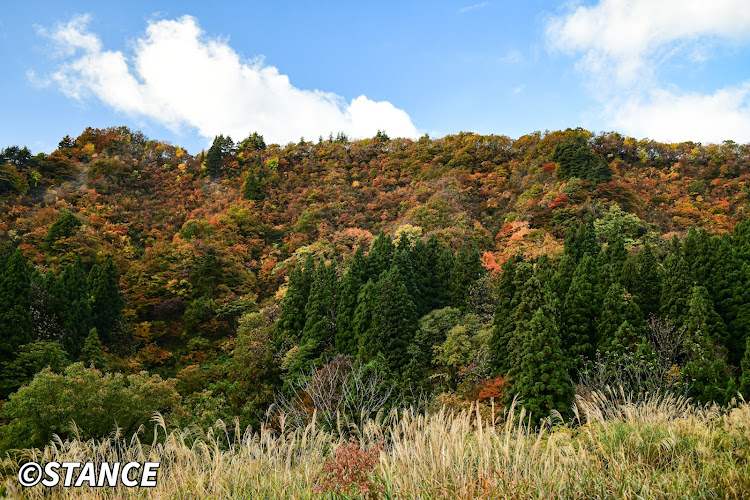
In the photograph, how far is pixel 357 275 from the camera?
98.9 feet

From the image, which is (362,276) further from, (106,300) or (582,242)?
(106,300)

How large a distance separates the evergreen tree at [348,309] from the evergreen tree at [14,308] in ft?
55.3

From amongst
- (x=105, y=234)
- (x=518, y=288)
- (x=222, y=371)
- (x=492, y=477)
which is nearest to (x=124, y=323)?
(x=222, y=371)

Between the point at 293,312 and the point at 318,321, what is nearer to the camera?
the point at 318,321

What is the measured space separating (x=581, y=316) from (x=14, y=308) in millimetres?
30042

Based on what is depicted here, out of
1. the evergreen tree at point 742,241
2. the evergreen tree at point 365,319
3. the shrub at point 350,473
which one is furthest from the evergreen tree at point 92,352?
the evergreen tree at point 742,241

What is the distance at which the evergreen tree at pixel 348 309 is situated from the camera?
87.2 ft

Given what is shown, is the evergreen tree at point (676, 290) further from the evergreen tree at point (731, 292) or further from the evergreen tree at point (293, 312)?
the evergreen tree at point (293, 312)

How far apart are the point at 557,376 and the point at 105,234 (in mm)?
43951

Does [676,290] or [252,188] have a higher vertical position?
[252,188]

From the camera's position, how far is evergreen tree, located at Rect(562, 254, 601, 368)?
2144 centimetres

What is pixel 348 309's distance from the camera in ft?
90.8

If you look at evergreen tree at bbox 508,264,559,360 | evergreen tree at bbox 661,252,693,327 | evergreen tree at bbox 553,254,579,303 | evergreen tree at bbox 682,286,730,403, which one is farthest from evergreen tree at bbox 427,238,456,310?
evergreen tree at bbox 682,286,730,403
